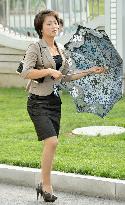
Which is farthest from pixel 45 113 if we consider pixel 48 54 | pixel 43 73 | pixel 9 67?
pixel 9 67

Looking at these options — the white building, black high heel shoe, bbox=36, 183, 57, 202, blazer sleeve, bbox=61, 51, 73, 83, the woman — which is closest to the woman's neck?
the woman

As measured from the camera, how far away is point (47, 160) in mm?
6793

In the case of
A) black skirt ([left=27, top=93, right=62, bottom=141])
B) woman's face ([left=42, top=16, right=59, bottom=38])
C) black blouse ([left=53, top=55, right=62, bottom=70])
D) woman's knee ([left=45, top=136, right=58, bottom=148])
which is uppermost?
woman's face ([left=42, top=16, right=59, bottom=38])

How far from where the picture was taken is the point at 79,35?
9047mm

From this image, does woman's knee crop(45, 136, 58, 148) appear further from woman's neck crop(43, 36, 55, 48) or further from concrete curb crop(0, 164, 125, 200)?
woman's neck crop(43, 36, 55, 48)

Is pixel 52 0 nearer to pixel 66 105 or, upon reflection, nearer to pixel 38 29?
pixel 66 105

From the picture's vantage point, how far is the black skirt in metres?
6.76

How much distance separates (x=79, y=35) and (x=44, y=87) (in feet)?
7.85

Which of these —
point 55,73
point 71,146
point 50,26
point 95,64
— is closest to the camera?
point 55,73

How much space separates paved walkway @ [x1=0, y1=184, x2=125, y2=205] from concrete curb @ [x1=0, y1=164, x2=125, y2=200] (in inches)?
3.4

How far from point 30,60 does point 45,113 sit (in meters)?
0.52

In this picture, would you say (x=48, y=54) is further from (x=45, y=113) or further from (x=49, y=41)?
(x=45, y=113)

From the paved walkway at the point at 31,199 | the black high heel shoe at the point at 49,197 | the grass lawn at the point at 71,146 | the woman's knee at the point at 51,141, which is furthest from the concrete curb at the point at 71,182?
the woman's knee at the point at 51,141

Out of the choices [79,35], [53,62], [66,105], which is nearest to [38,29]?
[53,62]
